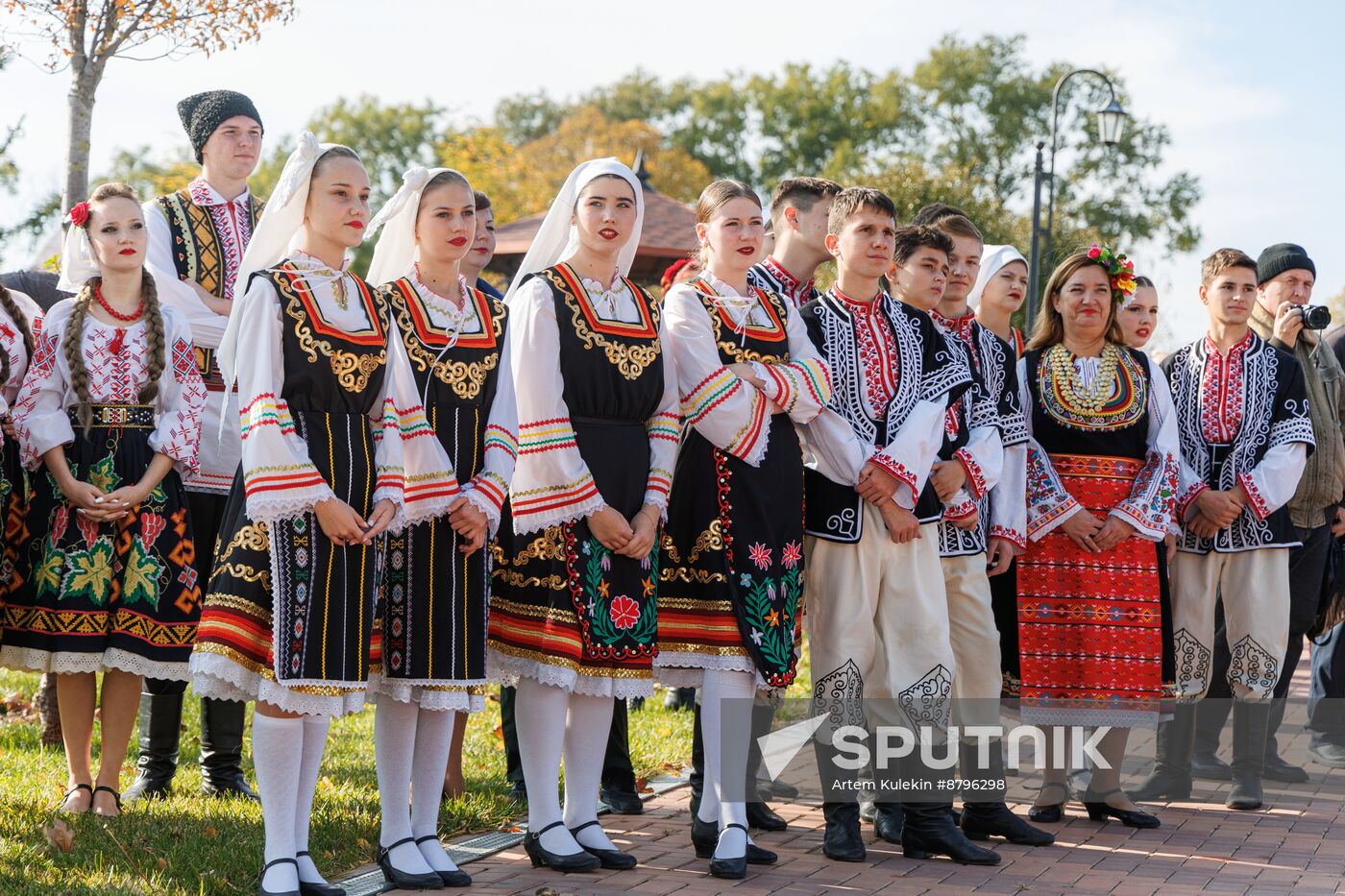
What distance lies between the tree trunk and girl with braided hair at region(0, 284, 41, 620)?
235 cm

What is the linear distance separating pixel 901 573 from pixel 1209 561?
202 cm

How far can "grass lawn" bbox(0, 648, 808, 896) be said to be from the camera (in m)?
4.15

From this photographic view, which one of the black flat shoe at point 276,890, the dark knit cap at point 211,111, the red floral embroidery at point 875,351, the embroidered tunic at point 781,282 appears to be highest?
the dark knit cap at point 211,111

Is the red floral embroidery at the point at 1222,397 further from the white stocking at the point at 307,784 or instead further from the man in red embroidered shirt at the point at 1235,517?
the white stocking at the point at 307,784

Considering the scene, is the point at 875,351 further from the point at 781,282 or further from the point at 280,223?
the point at 280,223

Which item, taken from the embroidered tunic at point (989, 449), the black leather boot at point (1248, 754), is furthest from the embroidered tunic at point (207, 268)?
the black leather boot at point (1248, 754)

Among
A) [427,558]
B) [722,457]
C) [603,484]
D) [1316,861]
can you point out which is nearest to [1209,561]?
[1316,861]

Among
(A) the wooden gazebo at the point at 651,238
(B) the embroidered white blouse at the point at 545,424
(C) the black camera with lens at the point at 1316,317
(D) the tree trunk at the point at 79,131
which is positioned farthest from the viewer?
(A) the wooden gazebo at the point at 651,238

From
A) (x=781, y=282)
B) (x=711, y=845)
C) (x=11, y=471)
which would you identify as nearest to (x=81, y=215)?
(x=11, y=471)

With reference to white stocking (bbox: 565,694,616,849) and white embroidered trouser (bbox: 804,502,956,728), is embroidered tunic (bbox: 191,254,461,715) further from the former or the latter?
white embroidered trouser (bbox: 804,502,956,728)

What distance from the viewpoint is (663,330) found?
4.89m

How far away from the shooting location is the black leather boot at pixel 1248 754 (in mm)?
6059

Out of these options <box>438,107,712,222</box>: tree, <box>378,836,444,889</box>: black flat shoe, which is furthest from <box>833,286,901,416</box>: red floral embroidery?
<box>438,107,712,222</box>: tree

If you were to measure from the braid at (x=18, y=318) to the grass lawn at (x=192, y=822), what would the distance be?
1.59 metres
